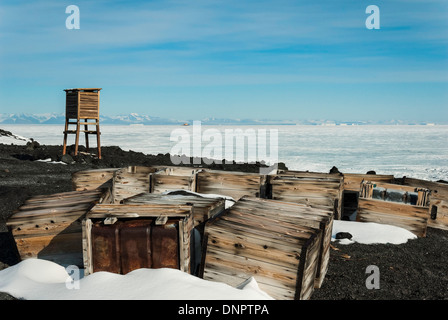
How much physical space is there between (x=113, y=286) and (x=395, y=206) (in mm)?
6777

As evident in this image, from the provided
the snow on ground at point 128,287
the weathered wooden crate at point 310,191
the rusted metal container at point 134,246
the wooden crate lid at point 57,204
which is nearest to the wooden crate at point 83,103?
the wooden crate lid at point 57,204

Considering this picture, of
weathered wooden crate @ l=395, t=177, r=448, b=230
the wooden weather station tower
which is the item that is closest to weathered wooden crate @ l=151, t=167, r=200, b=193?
weathered wooden crate @ l=395, t=177, r=448, b=230

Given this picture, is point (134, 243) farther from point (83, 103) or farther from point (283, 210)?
point (83, 103)

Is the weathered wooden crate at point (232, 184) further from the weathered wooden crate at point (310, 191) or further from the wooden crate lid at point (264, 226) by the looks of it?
the wooden crate lid at point (264, 226)

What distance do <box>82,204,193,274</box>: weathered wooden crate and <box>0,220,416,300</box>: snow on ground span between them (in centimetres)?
16

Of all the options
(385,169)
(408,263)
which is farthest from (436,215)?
(385,169)

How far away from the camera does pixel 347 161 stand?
35.6 m

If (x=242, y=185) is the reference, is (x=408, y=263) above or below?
below

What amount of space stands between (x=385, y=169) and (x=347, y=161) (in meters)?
5.96

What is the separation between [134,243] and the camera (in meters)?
5.67

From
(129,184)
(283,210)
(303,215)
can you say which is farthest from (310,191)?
(129,184)

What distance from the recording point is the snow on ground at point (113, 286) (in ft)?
16.2
